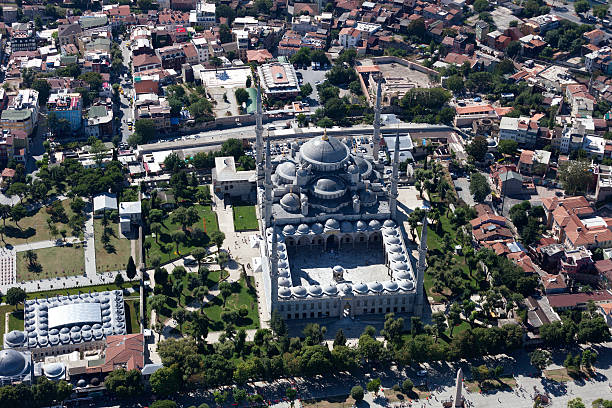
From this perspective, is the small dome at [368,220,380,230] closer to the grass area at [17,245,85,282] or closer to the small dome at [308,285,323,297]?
the small dome at [308,285,323,297]

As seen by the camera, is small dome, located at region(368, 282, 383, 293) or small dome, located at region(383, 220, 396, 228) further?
small dome, located at region(383, 220, 396, 228)

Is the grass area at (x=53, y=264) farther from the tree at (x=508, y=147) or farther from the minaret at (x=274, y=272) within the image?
the tree at (x=508, y=147)

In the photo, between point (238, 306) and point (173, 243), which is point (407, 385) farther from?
point (173, 243)

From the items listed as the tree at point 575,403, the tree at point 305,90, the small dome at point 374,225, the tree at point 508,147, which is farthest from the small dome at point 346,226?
the tree at point 305,90

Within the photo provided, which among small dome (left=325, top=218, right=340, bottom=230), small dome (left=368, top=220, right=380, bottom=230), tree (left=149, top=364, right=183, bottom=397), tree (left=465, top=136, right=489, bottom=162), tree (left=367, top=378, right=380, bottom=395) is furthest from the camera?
tree (left=465, top=136, right=489, bottom=162)

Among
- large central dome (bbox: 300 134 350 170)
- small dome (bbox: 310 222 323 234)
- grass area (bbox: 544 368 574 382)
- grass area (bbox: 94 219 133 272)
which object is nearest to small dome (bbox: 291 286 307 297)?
small dome (bbox: 310 222 323 234)

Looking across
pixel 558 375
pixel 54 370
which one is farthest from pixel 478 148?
pixel 54 370
